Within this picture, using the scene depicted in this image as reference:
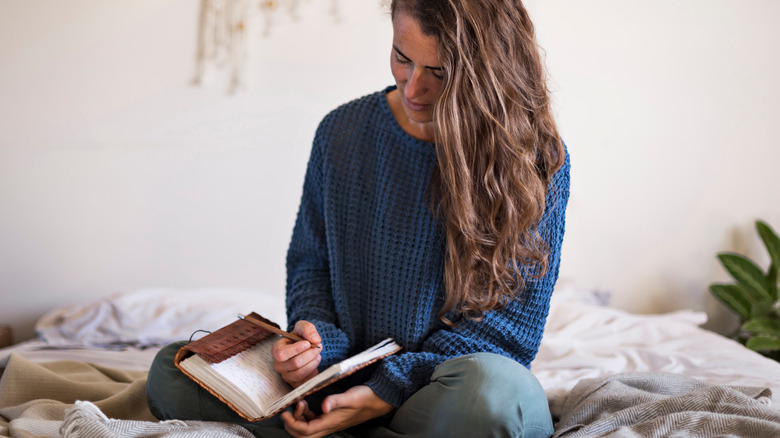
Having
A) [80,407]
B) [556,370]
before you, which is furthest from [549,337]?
[80,407]

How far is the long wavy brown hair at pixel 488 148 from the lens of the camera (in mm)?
1008

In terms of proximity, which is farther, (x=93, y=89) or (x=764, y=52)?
(x=764, y=52)

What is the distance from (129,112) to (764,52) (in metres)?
2.21

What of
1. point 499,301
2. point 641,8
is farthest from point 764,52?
point 499,301

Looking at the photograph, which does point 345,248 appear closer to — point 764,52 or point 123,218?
point 123,218

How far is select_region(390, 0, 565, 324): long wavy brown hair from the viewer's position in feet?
3.31

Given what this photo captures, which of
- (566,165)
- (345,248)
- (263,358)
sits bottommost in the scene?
(263,358)

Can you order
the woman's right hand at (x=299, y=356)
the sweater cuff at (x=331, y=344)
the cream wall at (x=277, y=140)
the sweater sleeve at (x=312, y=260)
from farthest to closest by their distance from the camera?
the cream wall at (x=277, y=140) < the sweater sleeve at (x=312, y=260) < the sweater cuff at (x=331, y=344) < the woman's right hand at (x=299, y=356)

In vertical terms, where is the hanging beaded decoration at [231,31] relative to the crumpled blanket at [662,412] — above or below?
above

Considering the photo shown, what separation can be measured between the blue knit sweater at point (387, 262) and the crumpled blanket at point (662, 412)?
0.44 ft

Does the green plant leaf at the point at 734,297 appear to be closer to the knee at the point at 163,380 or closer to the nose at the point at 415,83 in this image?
the nose at the point at 415,83

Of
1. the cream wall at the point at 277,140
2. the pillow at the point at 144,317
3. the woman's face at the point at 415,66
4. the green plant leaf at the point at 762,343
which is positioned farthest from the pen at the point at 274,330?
the green plant leaf at the point at 762,343

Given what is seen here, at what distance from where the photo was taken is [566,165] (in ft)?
3.86

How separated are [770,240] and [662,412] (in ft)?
5.17
